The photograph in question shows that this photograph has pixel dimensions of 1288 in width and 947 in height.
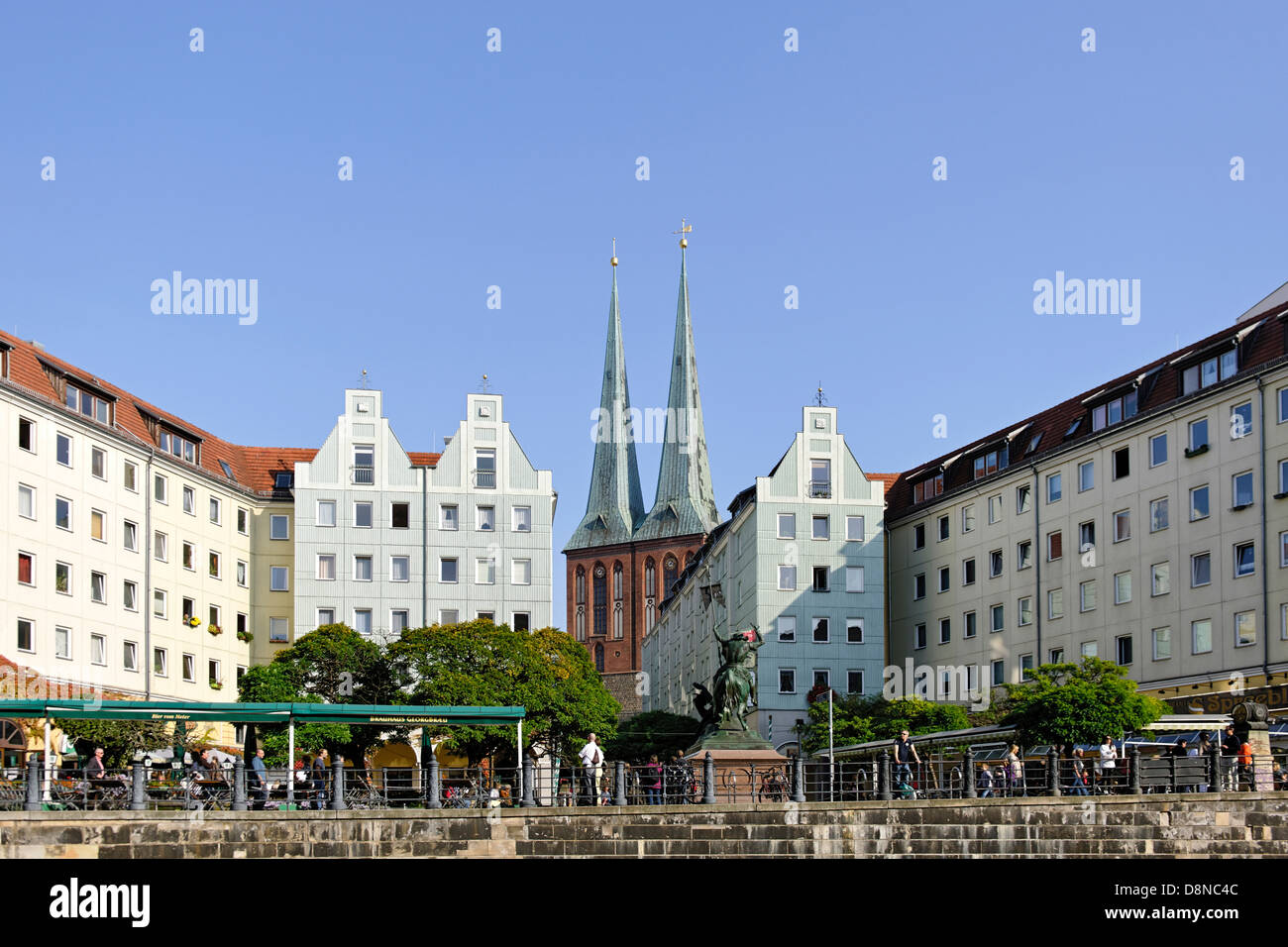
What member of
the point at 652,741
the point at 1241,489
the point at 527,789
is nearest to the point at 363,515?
the point at 652,741

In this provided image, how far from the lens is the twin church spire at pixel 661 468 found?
186m

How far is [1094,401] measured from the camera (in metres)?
89.9

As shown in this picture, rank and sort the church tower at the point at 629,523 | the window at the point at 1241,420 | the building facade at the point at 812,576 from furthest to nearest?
1. the church tower at the point at 629,523
2. the building facade at the point at 812,576
3. the window at the point at 1241,420

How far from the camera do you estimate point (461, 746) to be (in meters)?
80.5

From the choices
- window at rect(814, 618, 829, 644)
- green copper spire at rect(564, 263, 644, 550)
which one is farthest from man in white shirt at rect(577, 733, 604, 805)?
green copper spire at rect(564, 263, 644, 550)

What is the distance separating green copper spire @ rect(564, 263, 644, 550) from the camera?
7608 inches

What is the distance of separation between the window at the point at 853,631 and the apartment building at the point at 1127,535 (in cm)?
325

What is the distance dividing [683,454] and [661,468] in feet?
12.9

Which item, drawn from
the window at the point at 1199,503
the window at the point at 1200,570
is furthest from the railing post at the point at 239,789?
the window at the point at 1199,503

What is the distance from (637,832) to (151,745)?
28.4 m

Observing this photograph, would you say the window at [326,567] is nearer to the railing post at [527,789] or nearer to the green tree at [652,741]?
the green tree at [652,741]
